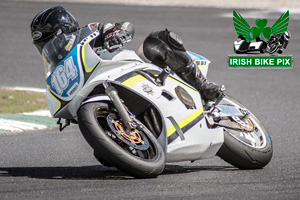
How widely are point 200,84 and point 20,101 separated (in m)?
4.91

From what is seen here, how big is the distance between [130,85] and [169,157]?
28.2 inches

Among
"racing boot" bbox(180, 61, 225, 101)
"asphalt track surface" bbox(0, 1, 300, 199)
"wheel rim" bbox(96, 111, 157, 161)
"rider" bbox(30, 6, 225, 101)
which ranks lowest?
"asphalt track surface" bbox(0, 1, 300, 199)

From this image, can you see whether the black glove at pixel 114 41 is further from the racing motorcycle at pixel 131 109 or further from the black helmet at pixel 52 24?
the black helmet at pixel 52 24

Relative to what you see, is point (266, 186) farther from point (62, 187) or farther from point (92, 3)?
point (92, 3)

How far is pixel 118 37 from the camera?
20.4 ft

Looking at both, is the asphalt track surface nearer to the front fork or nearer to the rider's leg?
the front fork

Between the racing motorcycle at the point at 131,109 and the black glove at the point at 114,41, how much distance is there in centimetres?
8

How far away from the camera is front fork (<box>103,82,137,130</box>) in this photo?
19.1 feet

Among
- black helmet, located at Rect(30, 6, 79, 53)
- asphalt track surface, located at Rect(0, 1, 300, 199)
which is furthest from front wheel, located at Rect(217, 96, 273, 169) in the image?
black helmet, located at Rect(30, 6, 79, 53)

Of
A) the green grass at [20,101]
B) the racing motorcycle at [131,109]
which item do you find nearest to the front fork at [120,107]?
the racing motorcycle at [131,109]

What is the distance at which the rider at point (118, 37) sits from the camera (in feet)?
20.6

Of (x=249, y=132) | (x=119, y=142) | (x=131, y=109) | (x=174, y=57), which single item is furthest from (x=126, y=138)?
(x=249, y=132)

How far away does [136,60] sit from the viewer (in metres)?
6.30

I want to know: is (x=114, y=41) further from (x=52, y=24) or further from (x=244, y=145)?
(x=244, y=145)
